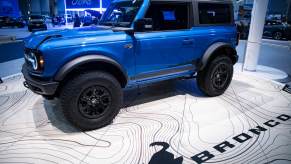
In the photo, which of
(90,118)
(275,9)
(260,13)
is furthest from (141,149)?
(275,9)

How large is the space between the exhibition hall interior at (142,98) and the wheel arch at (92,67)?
0.01 m

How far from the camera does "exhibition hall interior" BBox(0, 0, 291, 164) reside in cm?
258

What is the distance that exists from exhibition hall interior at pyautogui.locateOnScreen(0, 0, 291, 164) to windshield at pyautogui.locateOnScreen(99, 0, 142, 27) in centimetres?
2

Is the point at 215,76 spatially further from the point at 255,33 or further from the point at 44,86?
the point at 44,86

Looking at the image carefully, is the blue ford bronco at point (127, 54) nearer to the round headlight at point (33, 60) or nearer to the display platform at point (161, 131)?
the round headlight at point (33, 60)

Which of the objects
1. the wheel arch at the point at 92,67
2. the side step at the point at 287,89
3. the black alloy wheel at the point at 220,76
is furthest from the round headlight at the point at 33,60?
the side step at the point at 287,89

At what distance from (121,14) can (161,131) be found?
1921 mm

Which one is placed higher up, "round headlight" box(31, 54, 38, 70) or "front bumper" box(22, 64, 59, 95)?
"round headlight" box(31, 54, 38, 70)

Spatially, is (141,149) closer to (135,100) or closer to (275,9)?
(135,100)

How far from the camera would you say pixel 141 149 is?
261cm

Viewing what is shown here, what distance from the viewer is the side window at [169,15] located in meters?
3.35

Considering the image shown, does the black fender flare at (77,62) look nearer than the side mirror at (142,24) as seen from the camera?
Yes

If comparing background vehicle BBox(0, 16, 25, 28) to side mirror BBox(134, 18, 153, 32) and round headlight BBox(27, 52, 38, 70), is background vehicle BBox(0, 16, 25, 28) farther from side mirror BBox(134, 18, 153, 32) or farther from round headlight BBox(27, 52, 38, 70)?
side mirror BBox(134, 18, 153, 32)

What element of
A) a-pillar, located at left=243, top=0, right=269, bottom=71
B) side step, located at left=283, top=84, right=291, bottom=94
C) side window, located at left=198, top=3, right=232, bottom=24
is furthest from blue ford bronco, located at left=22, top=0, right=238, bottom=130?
a-pillar, located at left=243, top=0, right=269, bottom=71
